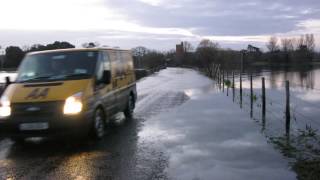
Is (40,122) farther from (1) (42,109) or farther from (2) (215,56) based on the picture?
(2) (215,56)

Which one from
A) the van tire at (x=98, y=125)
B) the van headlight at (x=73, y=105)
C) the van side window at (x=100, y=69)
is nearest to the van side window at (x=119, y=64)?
the van side window at (x=100, y=69)

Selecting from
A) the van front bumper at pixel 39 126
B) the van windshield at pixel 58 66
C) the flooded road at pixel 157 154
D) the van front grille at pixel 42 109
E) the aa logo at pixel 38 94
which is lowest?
the flooded road at pixel 157 154

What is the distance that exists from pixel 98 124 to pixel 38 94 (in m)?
1.60

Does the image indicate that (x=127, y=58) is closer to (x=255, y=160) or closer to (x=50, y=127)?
(x=50, y=127)

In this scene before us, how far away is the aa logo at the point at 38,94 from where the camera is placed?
9.91m

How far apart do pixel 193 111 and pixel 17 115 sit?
7.62 meters

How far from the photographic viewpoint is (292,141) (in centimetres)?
1046

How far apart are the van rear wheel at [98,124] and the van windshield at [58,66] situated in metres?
0.89

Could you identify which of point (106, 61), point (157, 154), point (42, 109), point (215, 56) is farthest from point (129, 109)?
point (215, 56)

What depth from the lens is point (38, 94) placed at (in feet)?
32.7

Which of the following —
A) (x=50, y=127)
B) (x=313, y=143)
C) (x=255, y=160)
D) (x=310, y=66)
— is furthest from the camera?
(x=310, y=66)

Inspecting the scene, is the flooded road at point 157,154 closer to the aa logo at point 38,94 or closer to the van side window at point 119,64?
the aa logo at point 38,94

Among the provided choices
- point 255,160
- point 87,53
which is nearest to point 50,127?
point 87,53

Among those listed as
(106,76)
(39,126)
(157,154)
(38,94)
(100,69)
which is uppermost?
(100,69)
